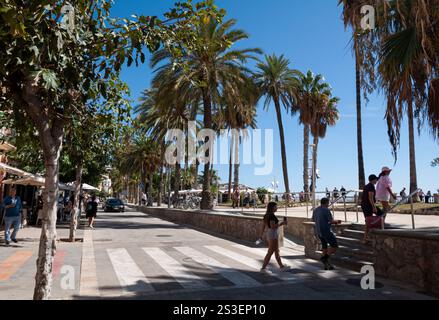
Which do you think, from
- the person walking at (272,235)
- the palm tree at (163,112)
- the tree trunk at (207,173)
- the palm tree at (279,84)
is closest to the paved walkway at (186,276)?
the person walking at (272,235)

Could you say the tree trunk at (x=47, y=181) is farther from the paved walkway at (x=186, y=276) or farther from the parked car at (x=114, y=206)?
the parked car at (x=114, y=206)

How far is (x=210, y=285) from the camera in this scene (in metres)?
7.71

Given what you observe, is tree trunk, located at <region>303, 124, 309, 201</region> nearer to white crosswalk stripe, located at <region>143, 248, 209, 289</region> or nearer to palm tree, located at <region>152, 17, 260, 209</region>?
palm tree, located at <region>152, 17, 260, 209</region>

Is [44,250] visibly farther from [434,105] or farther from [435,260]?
[434,105]

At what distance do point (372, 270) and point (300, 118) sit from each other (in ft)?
103

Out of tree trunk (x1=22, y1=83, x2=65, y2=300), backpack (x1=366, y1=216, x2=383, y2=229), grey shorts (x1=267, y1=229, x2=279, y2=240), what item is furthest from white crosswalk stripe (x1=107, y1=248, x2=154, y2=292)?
backpack (x1=366, y1=216, x2=383, y2=229)

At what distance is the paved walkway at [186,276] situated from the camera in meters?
6.96

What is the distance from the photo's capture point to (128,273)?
884 cm

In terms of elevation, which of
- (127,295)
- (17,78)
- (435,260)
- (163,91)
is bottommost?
(127,295)

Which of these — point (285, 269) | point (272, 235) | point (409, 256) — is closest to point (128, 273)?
point (272, 235)

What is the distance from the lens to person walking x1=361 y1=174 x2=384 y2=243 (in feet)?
31.7

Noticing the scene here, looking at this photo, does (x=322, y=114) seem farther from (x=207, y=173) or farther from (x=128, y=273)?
(x=128, y=273)

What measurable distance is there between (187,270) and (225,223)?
864 cm
